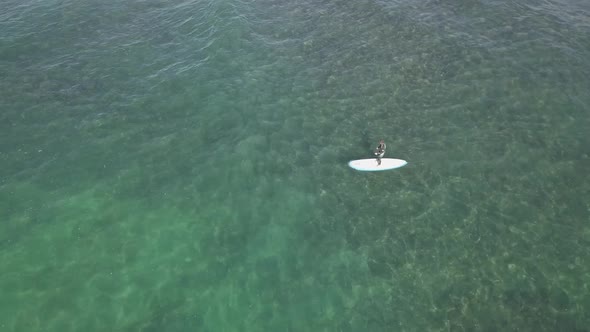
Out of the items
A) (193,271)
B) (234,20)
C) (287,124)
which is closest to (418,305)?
(193,271)

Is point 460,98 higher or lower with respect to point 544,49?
lower

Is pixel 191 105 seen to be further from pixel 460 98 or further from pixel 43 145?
pixel 460 98

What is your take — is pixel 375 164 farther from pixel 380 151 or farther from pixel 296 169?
pixel 296 169

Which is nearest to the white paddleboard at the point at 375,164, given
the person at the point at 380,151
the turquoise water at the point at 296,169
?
the person at the point at 380,151

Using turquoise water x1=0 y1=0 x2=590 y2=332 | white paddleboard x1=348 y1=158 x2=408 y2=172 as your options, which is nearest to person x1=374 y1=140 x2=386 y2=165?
white paddleboard x1=348 y1=158 x2=408 y2=172

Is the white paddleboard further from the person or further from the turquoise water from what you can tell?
the turquoise water

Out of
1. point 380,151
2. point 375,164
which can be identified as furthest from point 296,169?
point 380,151
